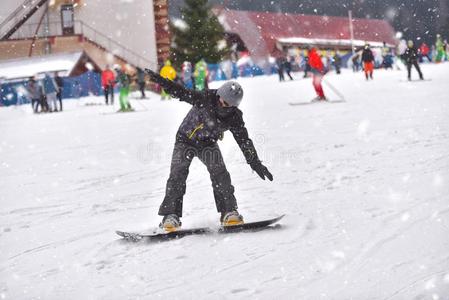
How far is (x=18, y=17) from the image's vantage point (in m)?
36.0

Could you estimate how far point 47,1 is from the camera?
36.2 meters

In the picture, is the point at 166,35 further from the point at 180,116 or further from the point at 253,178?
the point at 253,178

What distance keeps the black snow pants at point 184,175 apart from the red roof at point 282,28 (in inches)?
1649

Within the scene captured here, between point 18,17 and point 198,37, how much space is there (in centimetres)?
1302

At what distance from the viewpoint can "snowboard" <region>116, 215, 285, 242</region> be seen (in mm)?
5021

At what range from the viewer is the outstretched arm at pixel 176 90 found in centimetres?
505

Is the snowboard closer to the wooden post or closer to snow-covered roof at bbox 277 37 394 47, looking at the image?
the wooden post

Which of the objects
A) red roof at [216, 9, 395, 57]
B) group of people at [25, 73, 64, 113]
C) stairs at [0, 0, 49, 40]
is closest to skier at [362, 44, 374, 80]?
group of people at [25, 73, 64, 113]

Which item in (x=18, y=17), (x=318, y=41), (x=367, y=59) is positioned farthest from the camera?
(x=318, y=41)

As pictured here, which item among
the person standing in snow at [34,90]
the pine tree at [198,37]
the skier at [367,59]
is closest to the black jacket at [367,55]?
the skier at [367,59]

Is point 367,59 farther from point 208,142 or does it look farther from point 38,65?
point 208,142

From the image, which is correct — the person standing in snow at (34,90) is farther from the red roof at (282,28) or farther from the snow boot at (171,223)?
the red roof at (282,28)

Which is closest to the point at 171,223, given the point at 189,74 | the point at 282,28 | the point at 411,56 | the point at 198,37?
the point at 411,56

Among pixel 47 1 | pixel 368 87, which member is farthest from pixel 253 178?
pixel 47 1
